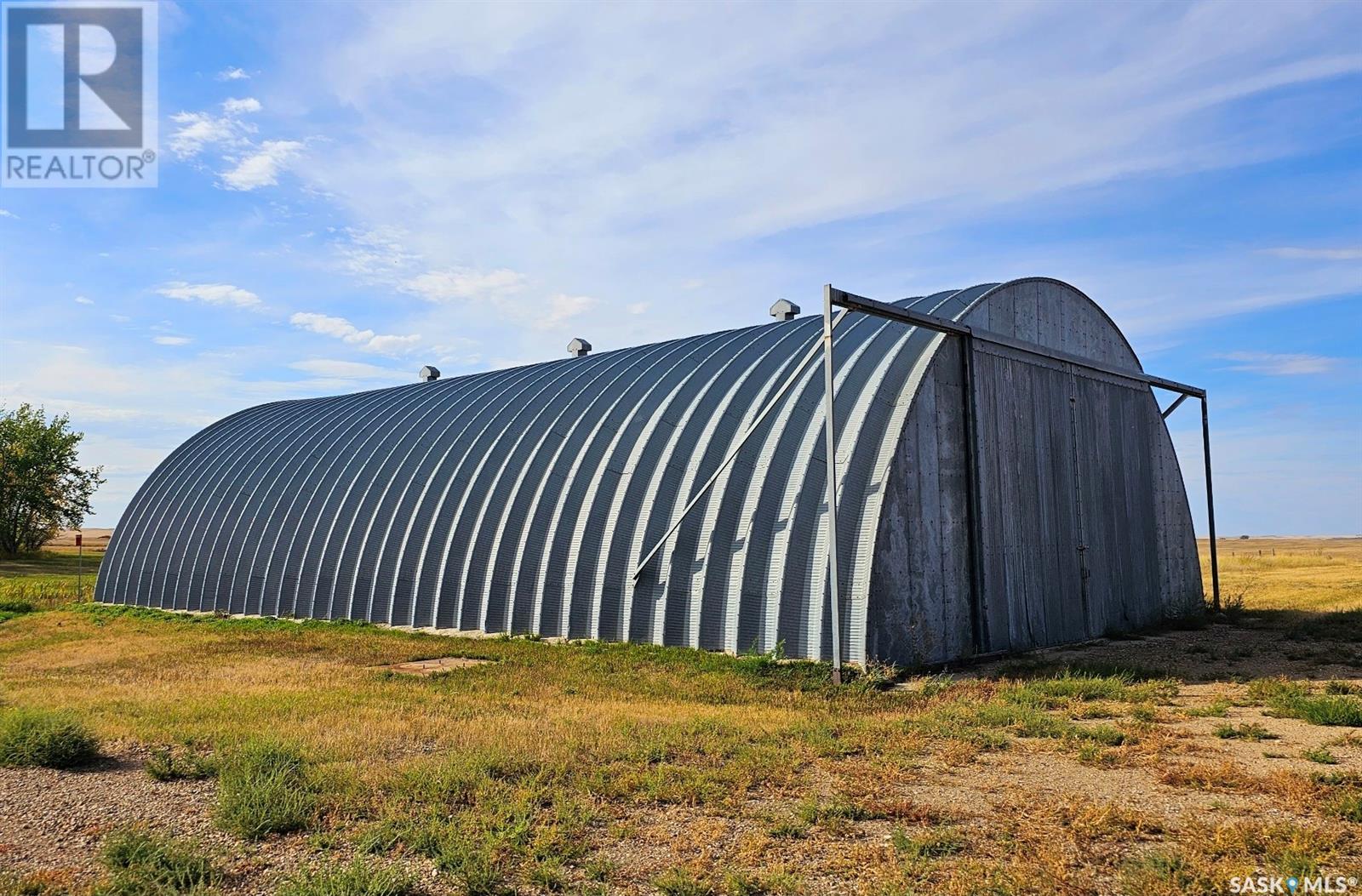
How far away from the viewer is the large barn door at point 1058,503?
20.8 m

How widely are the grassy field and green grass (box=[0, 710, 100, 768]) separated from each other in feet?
0.51

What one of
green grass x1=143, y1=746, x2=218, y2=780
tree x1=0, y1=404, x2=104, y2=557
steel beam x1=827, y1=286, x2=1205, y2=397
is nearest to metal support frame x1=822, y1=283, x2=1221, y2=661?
steel beam x1=827, y1=286, x2=1205, y2=397

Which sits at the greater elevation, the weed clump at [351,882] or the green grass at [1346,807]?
the weed clump at [351,882]

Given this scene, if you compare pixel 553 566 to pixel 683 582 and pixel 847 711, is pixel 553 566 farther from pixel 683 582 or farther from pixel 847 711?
pixel 847 711

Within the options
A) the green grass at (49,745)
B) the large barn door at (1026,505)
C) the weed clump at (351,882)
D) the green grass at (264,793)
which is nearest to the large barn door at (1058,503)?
the large barn door at (1026,505)

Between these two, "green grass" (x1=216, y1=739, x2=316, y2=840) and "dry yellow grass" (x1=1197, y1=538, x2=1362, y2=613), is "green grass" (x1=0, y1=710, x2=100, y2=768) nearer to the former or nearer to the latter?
"green grass" (x1=216, y1=739, x2=316, y2=840)

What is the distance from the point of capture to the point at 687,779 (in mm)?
9914

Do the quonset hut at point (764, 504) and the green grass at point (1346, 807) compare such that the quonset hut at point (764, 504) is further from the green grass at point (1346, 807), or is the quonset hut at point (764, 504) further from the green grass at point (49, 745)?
the green grass at point (49, 745)

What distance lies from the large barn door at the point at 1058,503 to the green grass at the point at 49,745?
1542cm

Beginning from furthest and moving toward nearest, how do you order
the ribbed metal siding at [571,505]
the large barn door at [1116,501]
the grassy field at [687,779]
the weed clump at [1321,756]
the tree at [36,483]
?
1. the tree at [36,483]
2. the large barn door at [1116,501]
3. the ribbed metal siding at [571,505]
4. the weed clump at [1321,756]
5. the grassy field at [687,779]

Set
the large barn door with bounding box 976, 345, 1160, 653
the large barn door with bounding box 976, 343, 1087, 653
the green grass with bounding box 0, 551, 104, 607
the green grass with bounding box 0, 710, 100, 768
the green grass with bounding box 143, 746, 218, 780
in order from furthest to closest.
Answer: the green grass with bounding box 0, 551, 104, 607, the large barn door with bounding box 976, 345, 1160, 653, the large barn door with bounding box 976, 343, 1087, 653, the green grass with bounding box 0, 710, 100, 768, the green grass with bounding box 143, 746, 218, 780

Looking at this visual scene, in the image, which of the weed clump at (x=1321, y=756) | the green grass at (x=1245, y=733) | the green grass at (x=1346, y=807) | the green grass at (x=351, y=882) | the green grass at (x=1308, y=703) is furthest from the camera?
the green grass at (x=1308, y=703)

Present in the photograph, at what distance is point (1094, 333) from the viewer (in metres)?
26.3

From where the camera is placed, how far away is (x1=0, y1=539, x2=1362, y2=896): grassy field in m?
7.51
